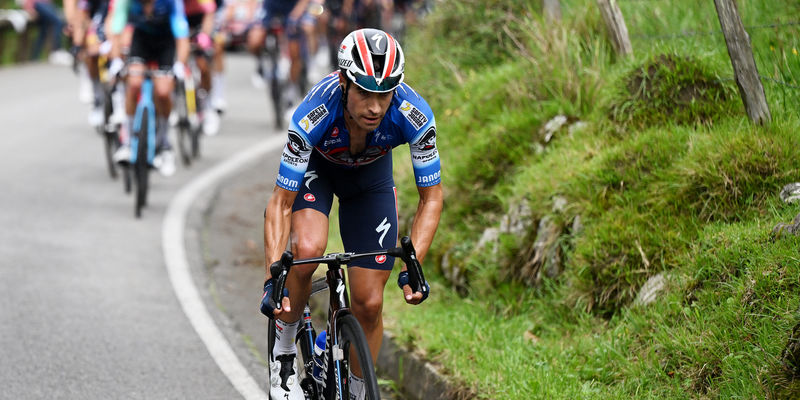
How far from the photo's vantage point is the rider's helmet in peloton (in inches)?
166

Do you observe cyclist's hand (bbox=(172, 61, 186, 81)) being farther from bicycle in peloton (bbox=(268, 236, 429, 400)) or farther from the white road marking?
bicycle in peloton (bbox=(268, 236, 429, 400))

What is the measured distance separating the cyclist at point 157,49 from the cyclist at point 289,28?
18.3ft

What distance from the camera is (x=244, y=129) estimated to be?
51.1 feet

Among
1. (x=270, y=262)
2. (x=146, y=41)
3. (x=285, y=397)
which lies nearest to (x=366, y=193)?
(x=270, y=262)

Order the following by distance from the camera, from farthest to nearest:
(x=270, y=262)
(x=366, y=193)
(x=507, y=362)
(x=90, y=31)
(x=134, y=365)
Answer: (x=90, y=31), (x=134, y=365), (x=507, y=362), (x=366, y=193), (x=270, y=262)

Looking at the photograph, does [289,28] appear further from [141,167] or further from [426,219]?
[426,219]

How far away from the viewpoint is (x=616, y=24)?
754 cm

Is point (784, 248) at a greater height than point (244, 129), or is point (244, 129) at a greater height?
point (784, 248)

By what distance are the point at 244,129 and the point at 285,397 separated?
1105cm

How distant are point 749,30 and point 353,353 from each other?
425 centimetres

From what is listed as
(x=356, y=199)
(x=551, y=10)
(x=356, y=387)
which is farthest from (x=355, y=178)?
(x=551, y=10)

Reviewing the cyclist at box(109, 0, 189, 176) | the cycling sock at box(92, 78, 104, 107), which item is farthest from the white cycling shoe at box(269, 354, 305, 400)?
the cycling sock at box(92, 78, 104, 107)

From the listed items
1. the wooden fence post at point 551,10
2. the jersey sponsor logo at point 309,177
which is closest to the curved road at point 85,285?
the jersey sponsor logo at point 309,177

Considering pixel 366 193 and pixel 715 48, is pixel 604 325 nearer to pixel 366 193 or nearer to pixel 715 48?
pixel 366 193
